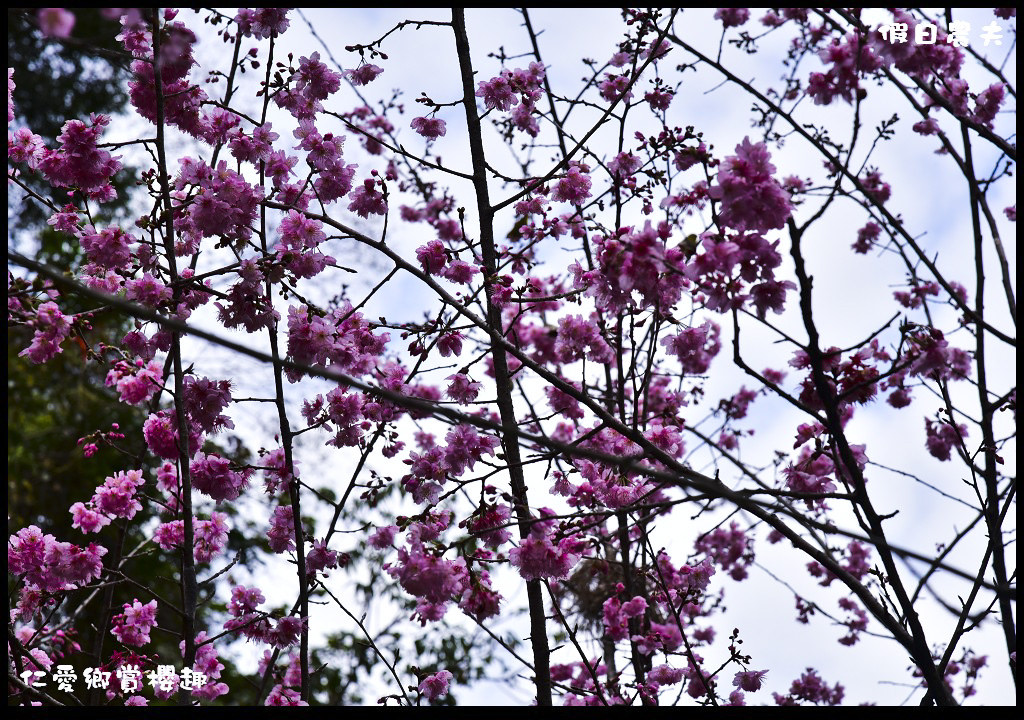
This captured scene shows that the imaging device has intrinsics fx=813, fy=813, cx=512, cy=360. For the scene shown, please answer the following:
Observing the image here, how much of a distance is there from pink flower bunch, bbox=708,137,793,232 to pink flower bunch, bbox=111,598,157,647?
3474 millimetres

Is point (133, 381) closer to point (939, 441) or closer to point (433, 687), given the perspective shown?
point (433, 687)

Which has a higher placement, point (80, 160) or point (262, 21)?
point (262, 21)

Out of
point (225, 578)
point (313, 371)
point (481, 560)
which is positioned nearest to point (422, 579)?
point (481, 560)

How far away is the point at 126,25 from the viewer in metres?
3.67

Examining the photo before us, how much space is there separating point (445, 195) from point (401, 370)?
1.95 m

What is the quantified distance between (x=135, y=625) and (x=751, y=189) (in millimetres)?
3727

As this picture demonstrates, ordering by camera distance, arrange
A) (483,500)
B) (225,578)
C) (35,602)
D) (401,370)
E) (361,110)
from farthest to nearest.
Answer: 1. (225,578)
2. (361,110)
3. (401,370)
4. (35,602)
5. (483,500)

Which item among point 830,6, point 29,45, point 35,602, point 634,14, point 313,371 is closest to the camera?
point 313,371

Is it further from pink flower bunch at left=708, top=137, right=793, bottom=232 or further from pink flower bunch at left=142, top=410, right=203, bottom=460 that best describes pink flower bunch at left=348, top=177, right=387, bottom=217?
pink flower bunch at left=708, top=137, right=793, bottom=232

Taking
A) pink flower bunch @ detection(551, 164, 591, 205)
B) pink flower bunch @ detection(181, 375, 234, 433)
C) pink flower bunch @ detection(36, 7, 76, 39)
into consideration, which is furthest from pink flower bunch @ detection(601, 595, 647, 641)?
pink flower bunch @ detection(36, 7, 76, 39)

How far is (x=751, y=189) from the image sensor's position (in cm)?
262

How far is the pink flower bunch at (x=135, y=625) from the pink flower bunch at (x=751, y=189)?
137 inches

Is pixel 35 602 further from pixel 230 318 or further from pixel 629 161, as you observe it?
pixel 629 161

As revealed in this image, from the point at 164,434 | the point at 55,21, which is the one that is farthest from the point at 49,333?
the point at 55,21
